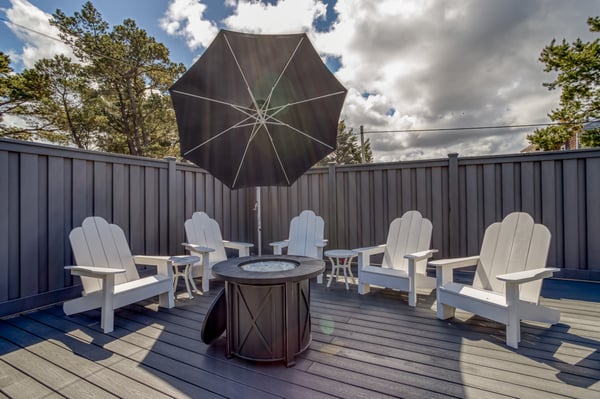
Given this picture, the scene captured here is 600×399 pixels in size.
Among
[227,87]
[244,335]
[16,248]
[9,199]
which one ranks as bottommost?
[244,335]

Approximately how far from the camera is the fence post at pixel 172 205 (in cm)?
439

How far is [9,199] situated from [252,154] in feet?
7.99

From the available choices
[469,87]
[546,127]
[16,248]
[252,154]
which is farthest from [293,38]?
[546,127]

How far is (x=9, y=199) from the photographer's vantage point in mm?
2783

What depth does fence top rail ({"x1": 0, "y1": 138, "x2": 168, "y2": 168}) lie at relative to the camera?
281cm

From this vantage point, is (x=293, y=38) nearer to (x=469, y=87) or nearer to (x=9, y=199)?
(x=9, y=199)

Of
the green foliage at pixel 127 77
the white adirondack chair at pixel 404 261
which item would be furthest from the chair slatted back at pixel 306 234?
the green foliage at pixel 127 77

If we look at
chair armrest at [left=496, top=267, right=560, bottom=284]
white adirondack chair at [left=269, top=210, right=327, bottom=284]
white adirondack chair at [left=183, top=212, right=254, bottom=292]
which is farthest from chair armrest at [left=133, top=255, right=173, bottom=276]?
chair armrest at [left=496, top=267, right=560, bottom=284]

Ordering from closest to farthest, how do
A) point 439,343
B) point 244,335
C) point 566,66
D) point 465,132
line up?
point 244,335 → point 439,343 → point 566,66 → point 465,132

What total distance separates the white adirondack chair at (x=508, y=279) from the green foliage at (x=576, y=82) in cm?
1054

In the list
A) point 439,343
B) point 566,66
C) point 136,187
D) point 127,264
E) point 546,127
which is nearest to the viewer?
point 439,343

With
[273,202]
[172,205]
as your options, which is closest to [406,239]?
[273,202]

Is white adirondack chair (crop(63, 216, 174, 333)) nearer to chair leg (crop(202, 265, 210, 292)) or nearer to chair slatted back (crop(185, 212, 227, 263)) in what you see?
chair leg (crop(202, 265, 210, 292))

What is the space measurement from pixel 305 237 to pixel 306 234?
5cm
